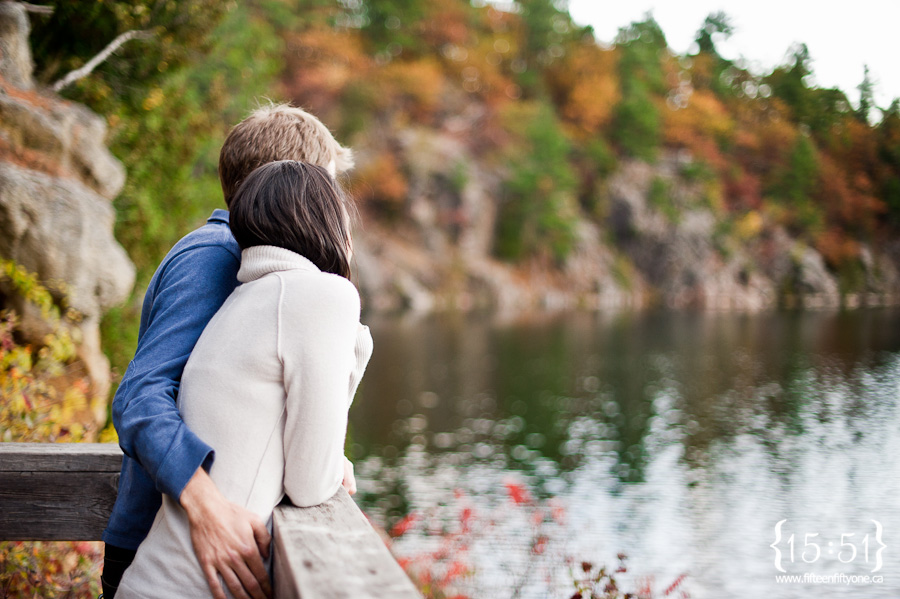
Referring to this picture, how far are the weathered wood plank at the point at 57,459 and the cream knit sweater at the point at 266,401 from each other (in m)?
0.62

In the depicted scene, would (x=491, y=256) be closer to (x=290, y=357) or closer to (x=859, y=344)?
(x=859, y=344)

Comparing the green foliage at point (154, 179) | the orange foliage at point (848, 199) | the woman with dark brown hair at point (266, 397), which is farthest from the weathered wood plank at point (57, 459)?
the orange foliage at point (848, 199)

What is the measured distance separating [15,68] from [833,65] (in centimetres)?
4226

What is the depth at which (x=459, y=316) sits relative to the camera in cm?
4481

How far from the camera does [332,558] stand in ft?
4.00

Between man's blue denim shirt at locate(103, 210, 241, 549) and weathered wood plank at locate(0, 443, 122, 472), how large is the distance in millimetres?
352

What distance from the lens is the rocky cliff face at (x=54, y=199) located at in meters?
6.00

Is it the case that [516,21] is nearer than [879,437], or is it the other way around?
[879,437]

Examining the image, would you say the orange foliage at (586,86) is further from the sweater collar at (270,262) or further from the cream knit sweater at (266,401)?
the cream knit sweater at (266,401)

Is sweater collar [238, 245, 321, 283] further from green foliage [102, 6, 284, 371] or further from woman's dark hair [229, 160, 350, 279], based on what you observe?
green foliage [102, 6, 284, 371]

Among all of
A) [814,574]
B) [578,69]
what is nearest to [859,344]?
[814,574]

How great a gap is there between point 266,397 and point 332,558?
1.16ft

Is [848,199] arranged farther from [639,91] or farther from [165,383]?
[165,383]

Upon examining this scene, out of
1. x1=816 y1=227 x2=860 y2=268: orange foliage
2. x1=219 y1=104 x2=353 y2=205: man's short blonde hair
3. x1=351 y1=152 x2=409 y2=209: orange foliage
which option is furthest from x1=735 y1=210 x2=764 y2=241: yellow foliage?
x1=219 y1=104 x2=353 y2=205: man's short blonde hair
